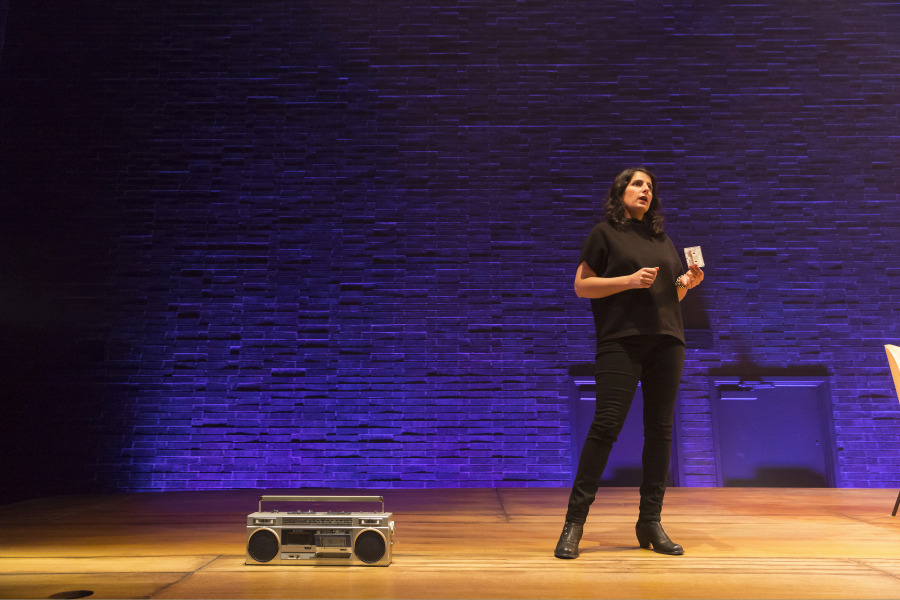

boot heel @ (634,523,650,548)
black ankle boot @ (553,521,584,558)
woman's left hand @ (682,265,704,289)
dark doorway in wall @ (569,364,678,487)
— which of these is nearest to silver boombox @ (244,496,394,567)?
black ankle boot @ (553,521,584,558)

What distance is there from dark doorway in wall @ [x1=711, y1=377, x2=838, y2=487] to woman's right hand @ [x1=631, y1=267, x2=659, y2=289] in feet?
7.98

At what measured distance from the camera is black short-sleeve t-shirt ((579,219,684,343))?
2.03m

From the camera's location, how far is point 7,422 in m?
3.97

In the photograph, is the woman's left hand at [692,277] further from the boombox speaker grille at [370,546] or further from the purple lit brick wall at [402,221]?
the purple lit brick wall at [402,221]

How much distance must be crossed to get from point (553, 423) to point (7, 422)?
11.3 ft

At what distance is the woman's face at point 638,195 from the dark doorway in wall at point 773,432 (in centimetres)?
227

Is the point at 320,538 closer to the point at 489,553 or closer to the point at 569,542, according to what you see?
the point at 489,553

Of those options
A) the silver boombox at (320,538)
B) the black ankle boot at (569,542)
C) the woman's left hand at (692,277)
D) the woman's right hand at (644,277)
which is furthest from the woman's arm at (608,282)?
the silver boombox at (320,538)

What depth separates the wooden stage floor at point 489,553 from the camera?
1635 millimetres

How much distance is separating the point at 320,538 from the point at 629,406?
105 centimetres

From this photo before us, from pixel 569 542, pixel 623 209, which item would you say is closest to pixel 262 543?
pixel 569 542

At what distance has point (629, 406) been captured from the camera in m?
2.06

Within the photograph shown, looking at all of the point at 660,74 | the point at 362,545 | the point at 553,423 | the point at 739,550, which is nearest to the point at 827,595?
the point at 739,550

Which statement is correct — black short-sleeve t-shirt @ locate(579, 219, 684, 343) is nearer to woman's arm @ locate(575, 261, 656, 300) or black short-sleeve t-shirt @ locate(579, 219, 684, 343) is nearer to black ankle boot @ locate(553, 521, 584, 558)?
woman's arm @ locate(575, 261, 656, 300)
